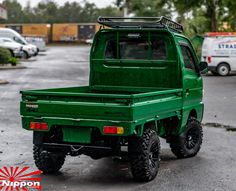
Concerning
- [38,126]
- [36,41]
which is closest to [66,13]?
[36,41]

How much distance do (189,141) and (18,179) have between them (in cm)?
308

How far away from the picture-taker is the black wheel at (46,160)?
8.27 metres

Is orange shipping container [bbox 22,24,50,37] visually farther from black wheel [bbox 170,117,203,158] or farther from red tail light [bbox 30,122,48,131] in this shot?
red tail light [bbox 30,122,48,131]

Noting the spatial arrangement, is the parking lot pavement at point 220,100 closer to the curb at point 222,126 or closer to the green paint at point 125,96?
the curb at point 222,126

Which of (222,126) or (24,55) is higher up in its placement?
(222,126)

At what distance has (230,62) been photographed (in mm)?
30578

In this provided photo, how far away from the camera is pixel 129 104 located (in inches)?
294

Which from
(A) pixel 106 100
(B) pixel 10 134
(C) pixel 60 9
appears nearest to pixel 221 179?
(A) pixel 106 100

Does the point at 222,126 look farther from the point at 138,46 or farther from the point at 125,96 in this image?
the point at 125,96

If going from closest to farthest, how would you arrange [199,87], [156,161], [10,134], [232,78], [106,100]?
[106,100] → [156,161] → [199,87] → [10,134] → [232,78]

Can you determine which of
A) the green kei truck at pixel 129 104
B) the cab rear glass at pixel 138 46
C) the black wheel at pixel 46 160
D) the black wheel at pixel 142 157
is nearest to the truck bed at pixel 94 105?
the green kei truck at pixel 129 104

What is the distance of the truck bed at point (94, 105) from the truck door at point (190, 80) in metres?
1.06

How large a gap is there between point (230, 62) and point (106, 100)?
933 inches

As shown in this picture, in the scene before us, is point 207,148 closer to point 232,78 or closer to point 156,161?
point 156,161
